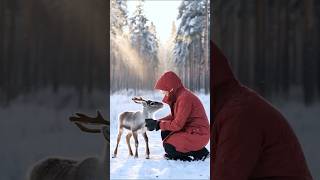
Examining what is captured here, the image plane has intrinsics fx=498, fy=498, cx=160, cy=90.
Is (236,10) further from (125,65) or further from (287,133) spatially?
(125,65)

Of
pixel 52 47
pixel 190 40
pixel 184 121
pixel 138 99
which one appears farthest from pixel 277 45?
pixel 190 40

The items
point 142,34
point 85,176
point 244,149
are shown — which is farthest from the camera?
point 142,34

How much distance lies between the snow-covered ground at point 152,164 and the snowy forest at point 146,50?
2.33 feet

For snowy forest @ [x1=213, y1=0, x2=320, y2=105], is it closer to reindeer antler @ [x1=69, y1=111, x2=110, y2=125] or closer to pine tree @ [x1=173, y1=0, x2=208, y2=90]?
reindeer antler @ [x1=69, y1=111, x2=110, y2=125]

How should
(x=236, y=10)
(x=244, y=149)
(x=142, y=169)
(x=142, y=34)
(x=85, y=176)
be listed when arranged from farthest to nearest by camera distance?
(x=142, y=34), (x=142, y=169), (x=85, y=176), (x=236, y=10), (x=244, y=149)

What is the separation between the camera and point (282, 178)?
1514mm

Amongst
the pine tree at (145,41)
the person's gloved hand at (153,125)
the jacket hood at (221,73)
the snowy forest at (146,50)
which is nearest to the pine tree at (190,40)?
the snowy forest at (146,50)

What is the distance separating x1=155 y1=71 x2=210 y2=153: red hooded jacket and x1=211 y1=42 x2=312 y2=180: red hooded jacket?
3.67m

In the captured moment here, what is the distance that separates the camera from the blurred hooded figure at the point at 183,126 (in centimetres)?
527

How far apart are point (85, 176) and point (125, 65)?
4221 millimetres

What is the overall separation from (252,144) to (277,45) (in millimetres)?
1816

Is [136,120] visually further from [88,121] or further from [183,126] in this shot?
[88,121]

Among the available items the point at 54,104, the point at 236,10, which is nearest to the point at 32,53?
the point at 54,104

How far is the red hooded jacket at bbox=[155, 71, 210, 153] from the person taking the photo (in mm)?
5258
